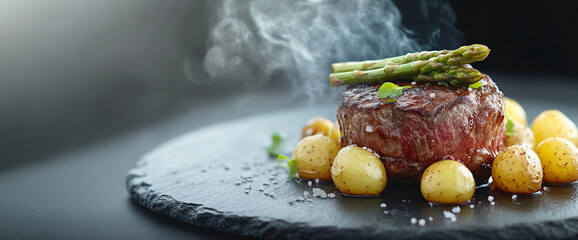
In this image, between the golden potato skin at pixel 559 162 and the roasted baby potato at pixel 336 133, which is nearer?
the golden potato skin at pixel 559 162

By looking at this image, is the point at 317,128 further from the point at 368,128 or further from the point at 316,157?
the point at 368,128

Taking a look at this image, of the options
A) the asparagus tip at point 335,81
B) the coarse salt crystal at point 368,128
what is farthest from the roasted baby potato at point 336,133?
the coarse salt crystal at point 368,128

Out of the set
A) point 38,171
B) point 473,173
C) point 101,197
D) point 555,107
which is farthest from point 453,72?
Answer: point 38,171

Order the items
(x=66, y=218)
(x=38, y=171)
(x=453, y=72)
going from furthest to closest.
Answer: (x=38, y=171) < (x=66, y=218) < (x=453, y=72)

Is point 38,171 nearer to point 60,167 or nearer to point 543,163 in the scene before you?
point 60,167

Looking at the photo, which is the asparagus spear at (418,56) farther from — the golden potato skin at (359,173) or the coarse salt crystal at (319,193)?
the coarse salt crystal at (319,193)

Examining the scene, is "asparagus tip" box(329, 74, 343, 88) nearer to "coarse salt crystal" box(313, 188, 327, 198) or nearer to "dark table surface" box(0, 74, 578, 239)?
"coarse salt crystal" box(313, 188, 327, 198)

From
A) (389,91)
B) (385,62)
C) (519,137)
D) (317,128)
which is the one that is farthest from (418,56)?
(317,128)
